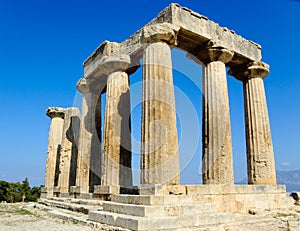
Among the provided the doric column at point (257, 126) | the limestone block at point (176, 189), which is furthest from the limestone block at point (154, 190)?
the doric column at point (257, 126)

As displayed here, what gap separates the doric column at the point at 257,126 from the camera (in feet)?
54.7

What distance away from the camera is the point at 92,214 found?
11094mm

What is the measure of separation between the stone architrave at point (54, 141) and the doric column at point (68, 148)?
2284 mm

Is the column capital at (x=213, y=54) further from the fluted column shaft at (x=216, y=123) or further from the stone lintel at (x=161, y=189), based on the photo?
the stone lintel at (x=161, y=189)

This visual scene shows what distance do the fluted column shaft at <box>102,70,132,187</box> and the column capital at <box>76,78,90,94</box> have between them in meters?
3.62

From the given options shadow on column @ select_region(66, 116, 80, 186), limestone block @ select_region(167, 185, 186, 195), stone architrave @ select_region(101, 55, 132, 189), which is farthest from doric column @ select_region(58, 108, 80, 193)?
limestone block @ select_region(167, 185, 186, 195)

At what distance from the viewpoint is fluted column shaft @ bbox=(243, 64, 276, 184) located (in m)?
16.7

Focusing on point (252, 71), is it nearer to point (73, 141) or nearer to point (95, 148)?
point (95, 148)

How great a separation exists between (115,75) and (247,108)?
323 inches

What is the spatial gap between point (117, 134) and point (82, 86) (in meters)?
6.01

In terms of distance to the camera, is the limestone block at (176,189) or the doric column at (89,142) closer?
the limestone block at (176,189)

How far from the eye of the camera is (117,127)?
17.7m

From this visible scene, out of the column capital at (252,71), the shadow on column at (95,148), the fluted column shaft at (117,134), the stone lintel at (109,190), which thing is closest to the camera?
the stone lintel at (109,190)

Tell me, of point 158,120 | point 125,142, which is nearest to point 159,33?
point 158,120
